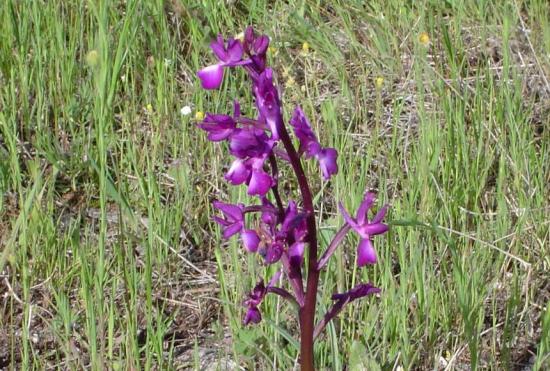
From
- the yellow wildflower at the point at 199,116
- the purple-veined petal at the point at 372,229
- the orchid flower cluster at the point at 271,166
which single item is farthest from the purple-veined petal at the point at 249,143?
the yellow wildflower at the point at 199,116

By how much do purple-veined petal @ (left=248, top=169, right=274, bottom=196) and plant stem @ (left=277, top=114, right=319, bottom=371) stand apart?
49 mm

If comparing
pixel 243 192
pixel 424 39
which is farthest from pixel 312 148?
pixel 424 39

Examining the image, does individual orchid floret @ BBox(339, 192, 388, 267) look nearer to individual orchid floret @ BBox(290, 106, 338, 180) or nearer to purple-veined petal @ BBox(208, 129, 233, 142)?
individual orchid floret @ BBox(290, 106, 338, 180)

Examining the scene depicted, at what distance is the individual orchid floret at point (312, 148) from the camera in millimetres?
1544

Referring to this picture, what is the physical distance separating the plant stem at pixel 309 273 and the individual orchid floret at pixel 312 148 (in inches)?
0.8

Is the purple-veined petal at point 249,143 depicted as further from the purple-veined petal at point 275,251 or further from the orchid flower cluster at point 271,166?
the purple-veined petal at point 275,251

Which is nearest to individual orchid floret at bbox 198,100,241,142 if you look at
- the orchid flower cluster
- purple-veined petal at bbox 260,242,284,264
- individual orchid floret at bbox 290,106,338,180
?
the orchid flower cluster

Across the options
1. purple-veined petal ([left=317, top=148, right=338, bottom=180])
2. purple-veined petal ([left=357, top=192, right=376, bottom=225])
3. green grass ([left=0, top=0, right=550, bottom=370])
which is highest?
purple-veined petal ([left=317, top=148, right=338, bottom=180])

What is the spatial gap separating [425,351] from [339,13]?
176 centimetres

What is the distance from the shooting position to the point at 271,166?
1.57 meters

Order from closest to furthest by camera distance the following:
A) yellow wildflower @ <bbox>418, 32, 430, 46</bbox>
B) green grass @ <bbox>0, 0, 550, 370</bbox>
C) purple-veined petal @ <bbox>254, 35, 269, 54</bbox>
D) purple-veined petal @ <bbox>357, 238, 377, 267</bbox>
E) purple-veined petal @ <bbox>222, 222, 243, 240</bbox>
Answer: purple-veined petal @ <bbox>254, 35, 269, 54</bbox>
purple-veined petal @ <bbox>357, 238, 377, 267</bbox>
purple-veined petal @ <bbox>222, 222, 243, 240</bbox>
green grass @ <bbox>0, 0, 550, 370</bbox>
yellow wildflower @ <bbox>418, 32, 430, 46</bbox>

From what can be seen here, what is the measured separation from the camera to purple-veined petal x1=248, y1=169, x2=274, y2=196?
1.53m

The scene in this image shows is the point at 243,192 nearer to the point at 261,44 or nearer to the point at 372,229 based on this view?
the point at 372,229

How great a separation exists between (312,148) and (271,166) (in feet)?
0.25
